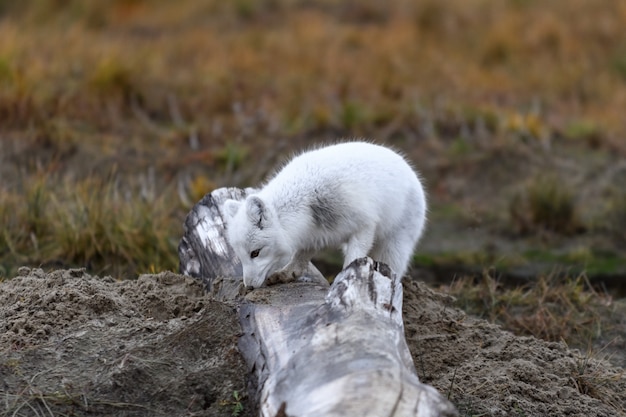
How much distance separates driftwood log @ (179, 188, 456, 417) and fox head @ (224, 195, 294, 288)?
0.40ft

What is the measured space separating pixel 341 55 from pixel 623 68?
15.7 ft

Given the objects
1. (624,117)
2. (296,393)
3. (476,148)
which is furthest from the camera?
(624,117)

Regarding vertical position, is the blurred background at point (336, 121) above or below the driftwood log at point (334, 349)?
below

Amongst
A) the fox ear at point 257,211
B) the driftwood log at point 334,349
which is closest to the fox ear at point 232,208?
the fox ear at point 257,211

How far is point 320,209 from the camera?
5.86m

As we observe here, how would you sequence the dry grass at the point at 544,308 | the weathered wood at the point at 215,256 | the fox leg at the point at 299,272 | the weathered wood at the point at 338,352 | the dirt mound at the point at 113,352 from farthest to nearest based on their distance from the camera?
the dry grass at the point at 544,308
the weathered wood at the point at 215,256
the fox leg at the point at 299,272
the dirt mound at the point at 113,352
the weathered wood at the point at 338,352

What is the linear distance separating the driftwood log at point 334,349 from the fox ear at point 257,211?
0.38m

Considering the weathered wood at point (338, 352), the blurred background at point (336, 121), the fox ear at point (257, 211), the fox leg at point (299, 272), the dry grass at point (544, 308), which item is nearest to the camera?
the weathered wood at point (338, 352)

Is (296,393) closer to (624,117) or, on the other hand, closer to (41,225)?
(41,225)

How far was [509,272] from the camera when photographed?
30.4ft

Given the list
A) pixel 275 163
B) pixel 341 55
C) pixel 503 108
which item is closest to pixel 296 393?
pixel 275 163

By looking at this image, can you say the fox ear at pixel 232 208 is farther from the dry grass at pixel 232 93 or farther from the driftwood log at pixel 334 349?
the dry grass at pixel 232 93

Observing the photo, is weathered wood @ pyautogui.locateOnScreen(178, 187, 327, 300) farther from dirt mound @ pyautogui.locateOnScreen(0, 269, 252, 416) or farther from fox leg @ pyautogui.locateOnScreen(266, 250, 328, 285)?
dirt mound @ pyautogui.locateOnScreen(0, 269, 252, 416)

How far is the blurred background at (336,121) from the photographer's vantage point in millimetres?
8523
